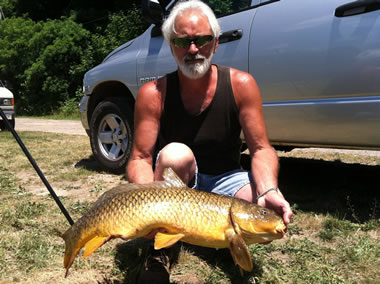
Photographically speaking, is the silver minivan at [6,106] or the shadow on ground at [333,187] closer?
the shadow on ground at [333,187]

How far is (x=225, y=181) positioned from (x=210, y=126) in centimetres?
35

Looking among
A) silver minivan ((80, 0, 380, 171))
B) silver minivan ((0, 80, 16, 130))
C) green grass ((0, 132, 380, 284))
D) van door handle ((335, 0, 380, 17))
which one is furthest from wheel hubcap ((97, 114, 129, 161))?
silver minivan ((0, 80, 16, 130))

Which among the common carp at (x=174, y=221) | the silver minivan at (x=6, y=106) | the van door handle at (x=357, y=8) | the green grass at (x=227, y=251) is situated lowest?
the silver minivan at (x=6, y=106)

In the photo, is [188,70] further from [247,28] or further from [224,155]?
[247,28]

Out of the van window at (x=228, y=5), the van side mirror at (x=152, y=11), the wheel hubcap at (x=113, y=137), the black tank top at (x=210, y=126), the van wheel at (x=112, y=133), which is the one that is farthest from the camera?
the wheel hubcap at (x=113, y=137)

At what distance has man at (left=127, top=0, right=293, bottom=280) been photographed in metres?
2.22

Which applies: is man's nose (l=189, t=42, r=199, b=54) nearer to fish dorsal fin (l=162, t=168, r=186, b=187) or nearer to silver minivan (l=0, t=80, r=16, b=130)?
fish dorsal fin (l=162, t=168, r=186, b=187)

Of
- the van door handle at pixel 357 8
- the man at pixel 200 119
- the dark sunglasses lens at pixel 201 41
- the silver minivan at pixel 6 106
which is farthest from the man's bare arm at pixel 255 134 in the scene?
the silver minivan at pixel 6 106

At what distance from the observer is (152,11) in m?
3.53

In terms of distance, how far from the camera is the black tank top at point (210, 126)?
2348 millimetres

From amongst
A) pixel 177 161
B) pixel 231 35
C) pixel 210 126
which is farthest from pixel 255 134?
pixel 231 35

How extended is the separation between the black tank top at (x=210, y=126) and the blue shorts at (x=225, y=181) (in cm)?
5

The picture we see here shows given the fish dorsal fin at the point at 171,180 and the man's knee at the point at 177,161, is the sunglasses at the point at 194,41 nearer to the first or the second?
the man's knee at the point at 177,161

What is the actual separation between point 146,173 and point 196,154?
39cm
